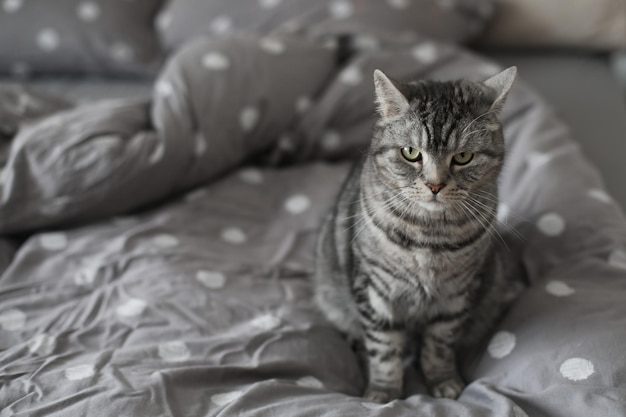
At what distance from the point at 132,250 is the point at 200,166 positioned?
0.29 metres

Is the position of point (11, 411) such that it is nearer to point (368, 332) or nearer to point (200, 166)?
point (368, 332)

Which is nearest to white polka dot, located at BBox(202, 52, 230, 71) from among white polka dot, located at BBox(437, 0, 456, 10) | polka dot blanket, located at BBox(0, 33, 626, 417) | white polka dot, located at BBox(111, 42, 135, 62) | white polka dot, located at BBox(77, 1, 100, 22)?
polka dot blanket, located at BBox(0, 33, 626, 417)

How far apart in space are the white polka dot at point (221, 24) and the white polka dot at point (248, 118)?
0.50 meters

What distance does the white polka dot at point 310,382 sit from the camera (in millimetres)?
1098

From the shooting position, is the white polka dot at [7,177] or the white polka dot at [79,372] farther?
the white polka dot at [7,177]

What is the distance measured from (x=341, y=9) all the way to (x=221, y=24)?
1.30ft

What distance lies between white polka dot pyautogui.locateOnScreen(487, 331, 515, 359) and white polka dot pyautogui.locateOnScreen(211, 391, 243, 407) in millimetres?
472

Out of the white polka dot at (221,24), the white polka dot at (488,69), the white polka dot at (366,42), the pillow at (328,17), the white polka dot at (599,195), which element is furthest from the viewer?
the white polka dot at (221,24)

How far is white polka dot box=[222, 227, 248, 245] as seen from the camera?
4.77 ft

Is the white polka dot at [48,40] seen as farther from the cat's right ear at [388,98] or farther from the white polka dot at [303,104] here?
the cat's right ear at [388,98]

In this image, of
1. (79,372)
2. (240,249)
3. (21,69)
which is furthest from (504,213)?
(21,69)

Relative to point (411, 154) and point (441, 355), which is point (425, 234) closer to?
point (411, 154)

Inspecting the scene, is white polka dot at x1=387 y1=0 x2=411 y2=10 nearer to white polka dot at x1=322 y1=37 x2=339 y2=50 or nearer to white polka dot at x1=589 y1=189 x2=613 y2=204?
white polka dot at x1=322 y1=37 x2=339 y2=50

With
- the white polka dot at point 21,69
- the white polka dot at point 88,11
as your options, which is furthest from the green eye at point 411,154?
the white polka dot at point 21,69
